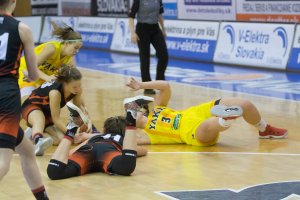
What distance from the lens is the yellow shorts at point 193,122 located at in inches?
236

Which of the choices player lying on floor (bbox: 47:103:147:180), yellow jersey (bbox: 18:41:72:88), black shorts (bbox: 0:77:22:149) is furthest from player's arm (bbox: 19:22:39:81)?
yellow jersey (bbox: 18:41:72:88)

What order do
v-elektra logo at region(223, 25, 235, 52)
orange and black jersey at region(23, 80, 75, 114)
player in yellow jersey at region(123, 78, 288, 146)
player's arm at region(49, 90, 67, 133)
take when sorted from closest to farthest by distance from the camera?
1. player in yellow jersey at region(123, 78, 288, 146)
2. player's arm at region(49, 90, 67, 133)
3. orange and black jersey at region(23, 80, 75, 114)
4. v-elektra logo at region(223, 25, 235, 52)

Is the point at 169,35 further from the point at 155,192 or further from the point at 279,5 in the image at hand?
the point at 155,192

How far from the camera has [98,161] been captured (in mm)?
5176

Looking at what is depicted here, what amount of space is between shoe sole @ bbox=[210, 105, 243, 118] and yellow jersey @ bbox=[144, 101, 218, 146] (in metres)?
0.28

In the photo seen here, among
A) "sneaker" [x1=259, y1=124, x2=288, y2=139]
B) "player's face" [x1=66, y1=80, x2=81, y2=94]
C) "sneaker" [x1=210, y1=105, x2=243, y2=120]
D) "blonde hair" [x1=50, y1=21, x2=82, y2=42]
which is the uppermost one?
"blonde hair" [x1=50, y1=21, x2=82, y2=42]

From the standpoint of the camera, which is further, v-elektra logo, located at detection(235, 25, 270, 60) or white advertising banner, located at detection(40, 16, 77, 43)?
white advertising banner, located at detection(40, 16, 77, 43)

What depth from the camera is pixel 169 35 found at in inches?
611

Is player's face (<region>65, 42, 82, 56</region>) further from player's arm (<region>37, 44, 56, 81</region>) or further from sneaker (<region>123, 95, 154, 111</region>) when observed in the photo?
sneaker (<region>123, 95, 154, 111</region>)

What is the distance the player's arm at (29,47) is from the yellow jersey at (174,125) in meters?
2.45

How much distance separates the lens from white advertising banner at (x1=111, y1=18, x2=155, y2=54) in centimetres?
1657

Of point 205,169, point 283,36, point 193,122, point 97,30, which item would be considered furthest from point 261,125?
point 97,30

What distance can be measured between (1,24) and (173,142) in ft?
9.63

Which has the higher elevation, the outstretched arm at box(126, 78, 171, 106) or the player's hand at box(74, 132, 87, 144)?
the outstretched arm at box(126, 78, 171, 106)
